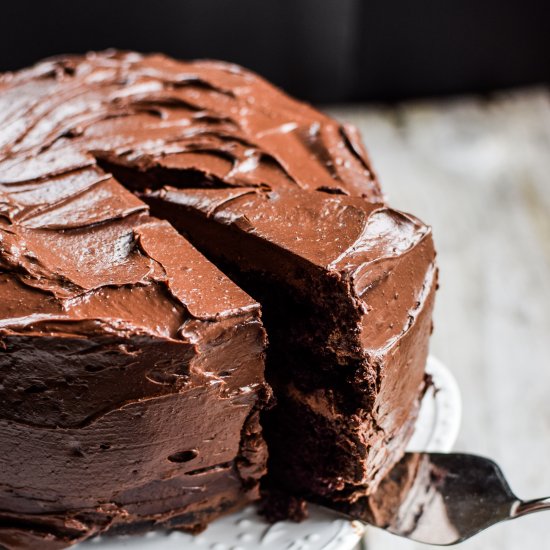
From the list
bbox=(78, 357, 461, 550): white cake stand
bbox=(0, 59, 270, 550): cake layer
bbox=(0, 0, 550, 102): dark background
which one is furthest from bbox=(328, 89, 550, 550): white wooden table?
bbox=(0, 59, 270, 550): cake layer

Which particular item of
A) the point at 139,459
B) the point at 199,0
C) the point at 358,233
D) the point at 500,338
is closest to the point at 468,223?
the point at 500,338

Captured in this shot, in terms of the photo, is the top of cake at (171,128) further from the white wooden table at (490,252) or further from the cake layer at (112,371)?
the white wooden table at (490,252)

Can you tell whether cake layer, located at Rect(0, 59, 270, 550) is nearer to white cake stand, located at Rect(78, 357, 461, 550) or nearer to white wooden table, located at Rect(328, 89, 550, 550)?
white cake stand, located at Rect(78, 357, 461, 550)

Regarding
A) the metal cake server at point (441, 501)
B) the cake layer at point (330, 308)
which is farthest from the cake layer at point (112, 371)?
the metal cake server at point (441, 501)

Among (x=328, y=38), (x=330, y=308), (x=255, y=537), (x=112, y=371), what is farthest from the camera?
(x=328, y=38)

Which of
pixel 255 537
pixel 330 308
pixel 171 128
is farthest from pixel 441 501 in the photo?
pixel 171 128

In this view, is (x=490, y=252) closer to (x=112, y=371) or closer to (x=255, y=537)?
(x=255, y=537)

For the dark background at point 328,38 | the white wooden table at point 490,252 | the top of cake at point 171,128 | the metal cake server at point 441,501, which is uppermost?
the top of cake at point 171,128
